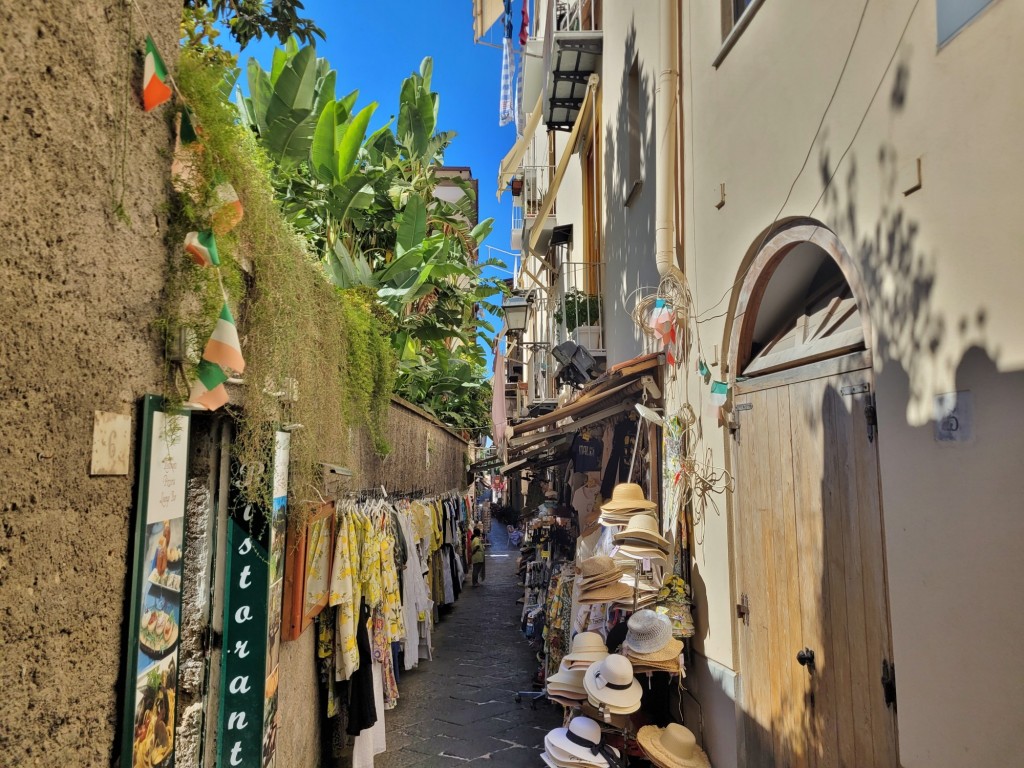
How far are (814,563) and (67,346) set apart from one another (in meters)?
3.79

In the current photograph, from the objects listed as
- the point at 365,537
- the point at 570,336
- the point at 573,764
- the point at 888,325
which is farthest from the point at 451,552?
the point at 888,325

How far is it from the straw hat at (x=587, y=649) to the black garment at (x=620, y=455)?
8.12 feet

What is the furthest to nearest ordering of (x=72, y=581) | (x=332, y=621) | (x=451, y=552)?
(x=451, y=552) → (x=332, y=621) → (x=72, y=581)

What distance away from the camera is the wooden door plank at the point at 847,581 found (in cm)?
339

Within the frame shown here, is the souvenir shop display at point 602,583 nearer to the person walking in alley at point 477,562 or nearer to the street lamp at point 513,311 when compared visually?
the street lamp at point 513,311

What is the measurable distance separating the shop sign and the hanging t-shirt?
5355 mm

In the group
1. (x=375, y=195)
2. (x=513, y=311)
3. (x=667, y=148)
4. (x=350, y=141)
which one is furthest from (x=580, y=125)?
(x=667, y=148)

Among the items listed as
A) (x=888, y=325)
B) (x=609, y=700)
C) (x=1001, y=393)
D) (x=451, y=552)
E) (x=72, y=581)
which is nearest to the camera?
(x=72, y=581)

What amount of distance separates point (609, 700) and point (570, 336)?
270 inches

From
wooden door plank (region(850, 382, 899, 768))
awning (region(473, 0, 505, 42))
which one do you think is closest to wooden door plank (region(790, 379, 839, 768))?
wooden door plank (region(850, 382, 899, 768))

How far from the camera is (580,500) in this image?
332 inches

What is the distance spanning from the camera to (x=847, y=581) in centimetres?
352

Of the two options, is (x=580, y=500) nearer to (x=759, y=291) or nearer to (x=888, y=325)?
(x=759, y=291)

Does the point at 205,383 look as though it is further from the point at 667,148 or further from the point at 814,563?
the point at 667,148
